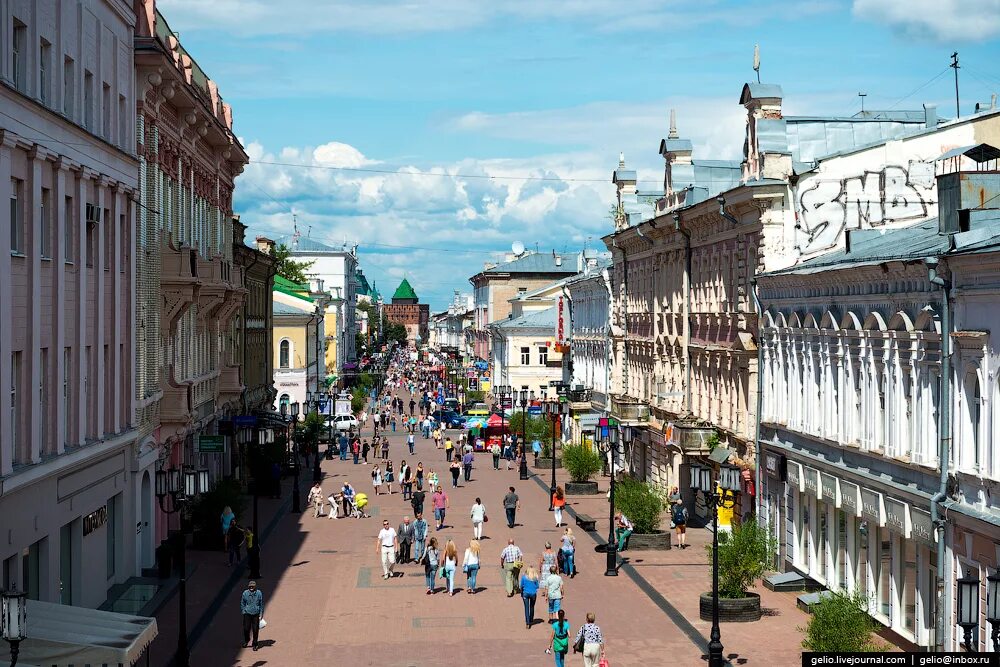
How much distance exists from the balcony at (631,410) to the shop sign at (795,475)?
1908 centimetres

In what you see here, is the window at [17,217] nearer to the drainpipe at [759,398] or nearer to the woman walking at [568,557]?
the woman walking at [568,557]

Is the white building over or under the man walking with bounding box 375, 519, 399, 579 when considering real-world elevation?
over

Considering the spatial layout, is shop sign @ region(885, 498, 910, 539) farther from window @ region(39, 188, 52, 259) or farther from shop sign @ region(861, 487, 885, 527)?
window @ region(39, 188, 52, 259)

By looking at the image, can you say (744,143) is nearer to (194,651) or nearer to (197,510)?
(197,510)

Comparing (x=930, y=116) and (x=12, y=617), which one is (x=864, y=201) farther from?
(x=12, y=617)

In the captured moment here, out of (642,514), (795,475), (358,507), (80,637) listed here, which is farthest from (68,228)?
(358,507)

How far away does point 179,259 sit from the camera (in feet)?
113

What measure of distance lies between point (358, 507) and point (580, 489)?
9.03m

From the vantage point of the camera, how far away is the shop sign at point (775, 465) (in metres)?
31.0

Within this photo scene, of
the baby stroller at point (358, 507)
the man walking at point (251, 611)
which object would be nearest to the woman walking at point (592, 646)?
the man walking at point (251, 611)

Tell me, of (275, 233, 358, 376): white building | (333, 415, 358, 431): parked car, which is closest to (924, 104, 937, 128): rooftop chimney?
(333, 415, 358, 431): parked car

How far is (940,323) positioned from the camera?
21.6m

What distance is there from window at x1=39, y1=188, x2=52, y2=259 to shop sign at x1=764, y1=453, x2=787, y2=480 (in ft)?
53.0

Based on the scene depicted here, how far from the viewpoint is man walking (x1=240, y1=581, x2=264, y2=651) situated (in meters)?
23.8
